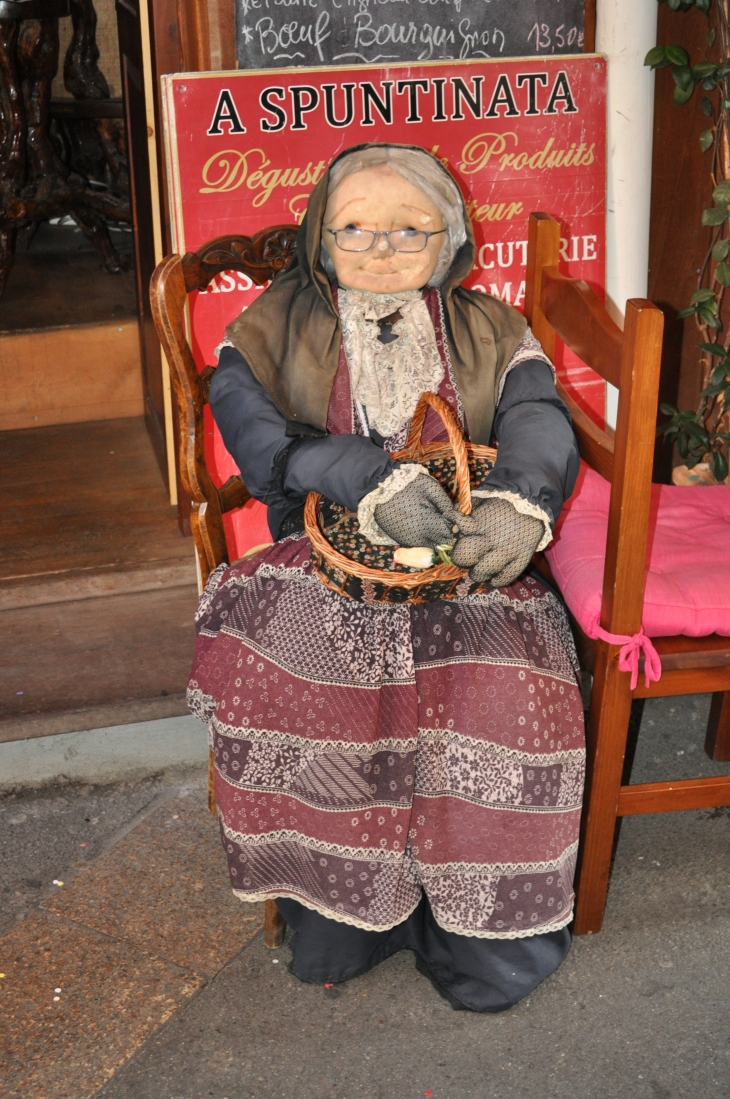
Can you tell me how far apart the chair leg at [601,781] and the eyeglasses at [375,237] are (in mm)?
766

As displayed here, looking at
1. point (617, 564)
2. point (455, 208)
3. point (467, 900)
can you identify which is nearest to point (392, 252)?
point (455, 208)

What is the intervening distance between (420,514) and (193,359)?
639 millimetres

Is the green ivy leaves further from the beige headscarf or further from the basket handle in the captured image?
the basket handle

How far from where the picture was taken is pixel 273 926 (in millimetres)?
2039

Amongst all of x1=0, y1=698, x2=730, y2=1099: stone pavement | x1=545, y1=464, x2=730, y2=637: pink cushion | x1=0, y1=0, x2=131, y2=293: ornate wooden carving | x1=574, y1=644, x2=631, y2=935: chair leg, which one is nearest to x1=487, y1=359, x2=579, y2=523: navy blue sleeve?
x1=545, y1=464, x2=730, y2=637: pink cushion

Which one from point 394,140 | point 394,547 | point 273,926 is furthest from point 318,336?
point 273,926

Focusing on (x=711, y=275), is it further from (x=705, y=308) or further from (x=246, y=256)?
(x=246, y=256)

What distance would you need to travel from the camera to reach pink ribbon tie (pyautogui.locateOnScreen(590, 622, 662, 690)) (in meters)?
1.83

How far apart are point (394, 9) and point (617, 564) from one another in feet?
4.90

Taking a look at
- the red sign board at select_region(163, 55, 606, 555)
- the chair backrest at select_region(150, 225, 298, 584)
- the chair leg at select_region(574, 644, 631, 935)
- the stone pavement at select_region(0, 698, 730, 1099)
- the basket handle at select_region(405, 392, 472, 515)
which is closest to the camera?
the basket handle at select_region(405, 392, 472, 515)

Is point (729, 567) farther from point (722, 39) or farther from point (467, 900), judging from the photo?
point (722, 39)

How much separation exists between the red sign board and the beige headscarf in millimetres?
555

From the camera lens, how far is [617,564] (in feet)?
5.87

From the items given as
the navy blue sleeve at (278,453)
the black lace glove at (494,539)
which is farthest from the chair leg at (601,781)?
the navy blue sleeve at (278,453)
